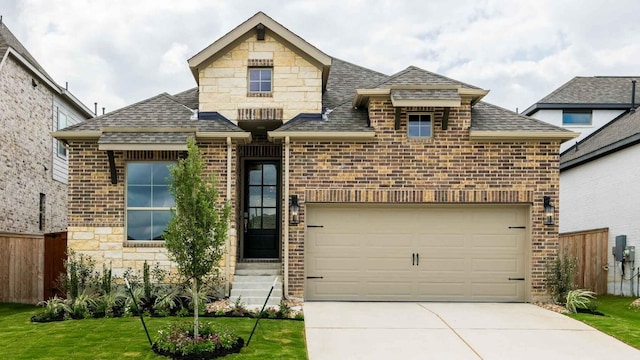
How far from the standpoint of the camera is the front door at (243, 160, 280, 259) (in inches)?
560

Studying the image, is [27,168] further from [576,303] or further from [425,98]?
[576,303]

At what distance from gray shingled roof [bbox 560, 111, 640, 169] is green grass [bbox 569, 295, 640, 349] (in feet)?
13.8

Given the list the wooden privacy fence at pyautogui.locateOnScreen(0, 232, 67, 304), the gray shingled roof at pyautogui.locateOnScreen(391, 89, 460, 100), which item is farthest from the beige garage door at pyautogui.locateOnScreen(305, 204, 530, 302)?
the wooden privacy fence at pyautogui.locateOnScreen(0, 232, 67, 304)

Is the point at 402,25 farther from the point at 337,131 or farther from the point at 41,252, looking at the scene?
the point at 41,252

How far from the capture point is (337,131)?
1281cm

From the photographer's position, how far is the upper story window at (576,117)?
23.9 metres

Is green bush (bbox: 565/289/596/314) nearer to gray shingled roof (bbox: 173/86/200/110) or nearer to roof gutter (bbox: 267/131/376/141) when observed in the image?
roof gutter (bbox: 267/131/376/141)

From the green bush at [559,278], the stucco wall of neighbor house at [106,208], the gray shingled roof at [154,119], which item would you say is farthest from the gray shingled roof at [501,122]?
the stucco wall of neighbor house at [106,208]

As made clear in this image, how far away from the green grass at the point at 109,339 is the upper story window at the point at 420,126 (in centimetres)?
495

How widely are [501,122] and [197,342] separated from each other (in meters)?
8.24

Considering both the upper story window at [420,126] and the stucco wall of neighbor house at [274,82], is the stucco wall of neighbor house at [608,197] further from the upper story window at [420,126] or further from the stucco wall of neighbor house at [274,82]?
the stucco wall of neighbor house at [274,82]

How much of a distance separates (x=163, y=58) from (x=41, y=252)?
31.7 ft

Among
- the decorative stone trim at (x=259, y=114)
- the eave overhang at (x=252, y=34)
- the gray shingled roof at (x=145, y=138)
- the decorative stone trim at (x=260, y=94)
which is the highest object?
the eave overhang at (x=252, y=34)

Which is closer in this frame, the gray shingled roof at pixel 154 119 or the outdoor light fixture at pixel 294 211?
the outdoor light fixture at pixel 294 211
